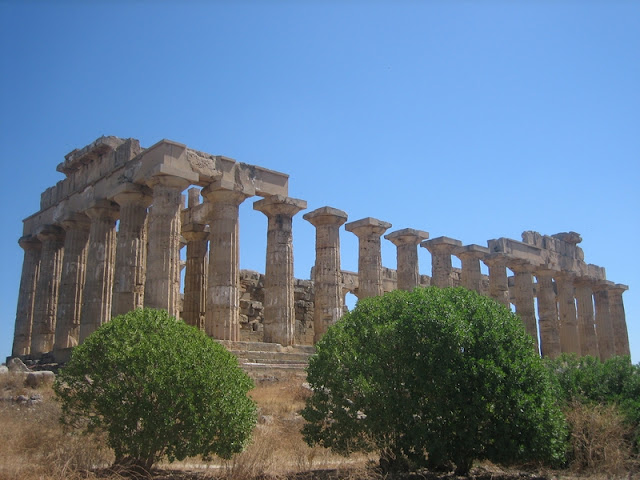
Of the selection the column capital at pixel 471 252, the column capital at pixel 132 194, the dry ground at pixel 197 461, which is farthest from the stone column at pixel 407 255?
the dry ground at pixel 197 461

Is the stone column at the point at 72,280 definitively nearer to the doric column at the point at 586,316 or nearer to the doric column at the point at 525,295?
the doric column at the point at 525,295

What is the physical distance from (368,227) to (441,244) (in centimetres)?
457

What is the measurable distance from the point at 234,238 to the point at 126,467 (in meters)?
11.4

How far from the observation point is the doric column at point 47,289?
23.2 metres

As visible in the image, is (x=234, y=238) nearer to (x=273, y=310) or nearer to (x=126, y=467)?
(x=273, y=310)

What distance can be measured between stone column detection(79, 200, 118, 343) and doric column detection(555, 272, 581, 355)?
22763 mm

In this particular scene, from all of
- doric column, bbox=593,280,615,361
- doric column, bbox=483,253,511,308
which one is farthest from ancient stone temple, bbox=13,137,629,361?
doric column, bbox=593,280,615,361

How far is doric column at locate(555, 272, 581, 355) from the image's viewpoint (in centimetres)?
3322

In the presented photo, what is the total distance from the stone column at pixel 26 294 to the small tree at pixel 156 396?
15.7 meters

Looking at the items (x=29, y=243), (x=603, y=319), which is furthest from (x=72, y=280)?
(x=603, y=319)

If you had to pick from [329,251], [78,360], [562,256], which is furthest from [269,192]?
[562,256]

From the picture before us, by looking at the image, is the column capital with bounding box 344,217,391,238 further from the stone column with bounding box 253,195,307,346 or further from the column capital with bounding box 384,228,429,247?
the stone column with bounding box 253,195,307,346

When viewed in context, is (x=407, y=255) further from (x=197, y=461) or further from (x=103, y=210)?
(x=197, y=461)

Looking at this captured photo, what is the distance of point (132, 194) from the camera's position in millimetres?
19734
